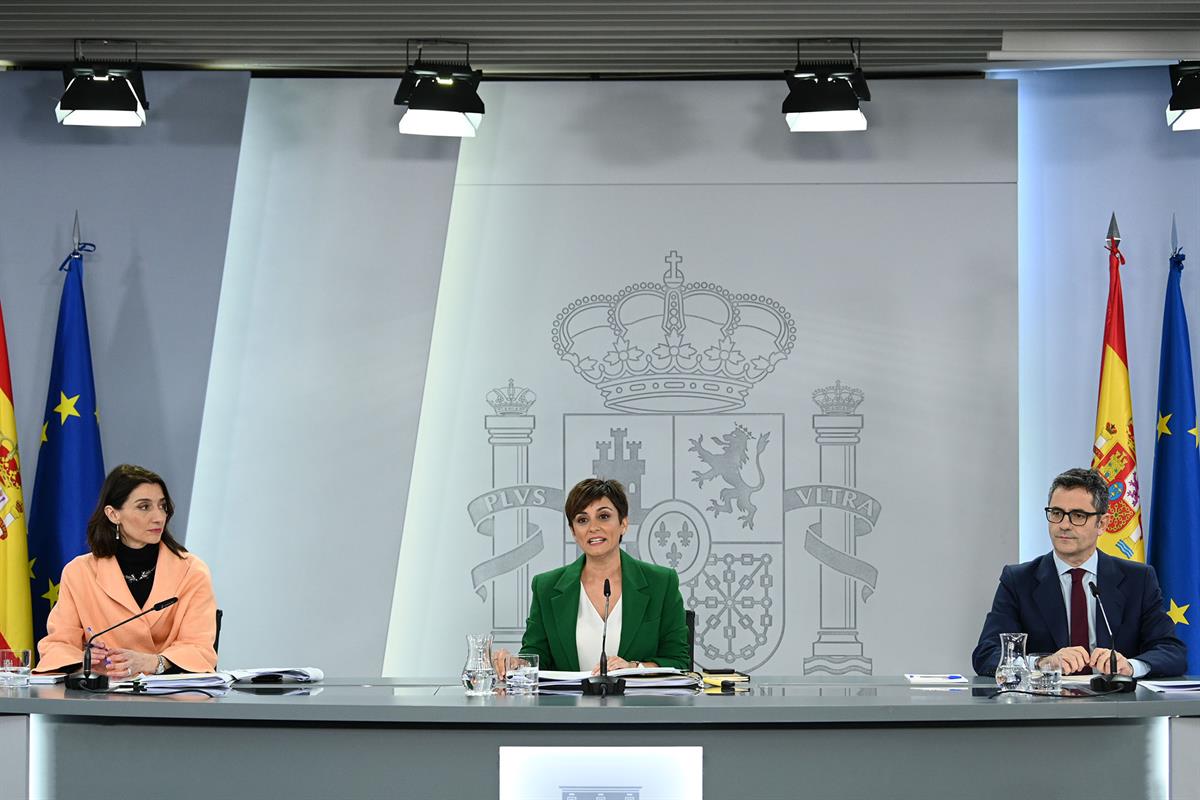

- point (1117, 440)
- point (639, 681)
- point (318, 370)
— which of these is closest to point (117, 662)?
point (639, 681)

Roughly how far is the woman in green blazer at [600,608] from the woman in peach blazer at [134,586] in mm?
961

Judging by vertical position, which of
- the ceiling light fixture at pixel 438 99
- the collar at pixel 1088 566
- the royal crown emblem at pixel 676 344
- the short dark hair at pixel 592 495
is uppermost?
the ceiling light fixture at pixel 438 99

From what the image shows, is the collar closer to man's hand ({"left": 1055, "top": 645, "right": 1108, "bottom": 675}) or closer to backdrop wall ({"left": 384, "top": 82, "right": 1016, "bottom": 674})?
man's hand ({"left": 1055, "top": 645, "right": 1108, "bottom": 675})

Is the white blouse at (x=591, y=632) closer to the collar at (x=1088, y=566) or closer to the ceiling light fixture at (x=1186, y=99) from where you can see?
the collar at (x=1088, y=566)

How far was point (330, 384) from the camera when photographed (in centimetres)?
524

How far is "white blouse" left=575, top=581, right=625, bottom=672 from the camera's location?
3834 mm

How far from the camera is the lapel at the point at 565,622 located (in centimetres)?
382

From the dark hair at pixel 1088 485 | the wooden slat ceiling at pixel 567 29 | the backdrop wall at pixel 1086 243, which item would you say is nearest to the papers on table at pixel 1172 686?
the dark hair at pixel 1088 485

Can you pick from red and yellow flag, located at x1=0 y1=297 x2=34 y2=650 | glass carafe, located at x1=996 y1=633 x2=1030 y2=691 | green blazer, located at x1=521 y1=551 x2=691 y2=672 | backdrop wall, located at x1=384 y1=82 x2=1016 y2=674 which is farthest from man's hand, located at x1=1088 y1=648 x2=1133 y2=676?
red and yellow flag, located at x1=0 y1=297 x2=34 y2=650

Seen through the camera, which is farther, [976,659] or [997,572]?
[997,572]

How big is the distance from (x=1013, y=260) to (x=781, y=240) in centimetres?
94

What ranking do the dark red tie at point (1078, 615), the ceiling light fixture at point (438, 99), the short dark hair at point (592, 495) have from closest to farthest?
the dark red tie at point (1078, 615), the short dark hair at point (592, 495), the ceiling light fixture at point (438, 99)

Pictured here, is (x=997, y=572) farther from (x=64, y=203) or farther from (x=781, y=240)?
(x=64, y=203)

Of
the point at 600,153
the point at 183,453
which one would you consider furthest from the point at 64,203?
the point at 600,153
